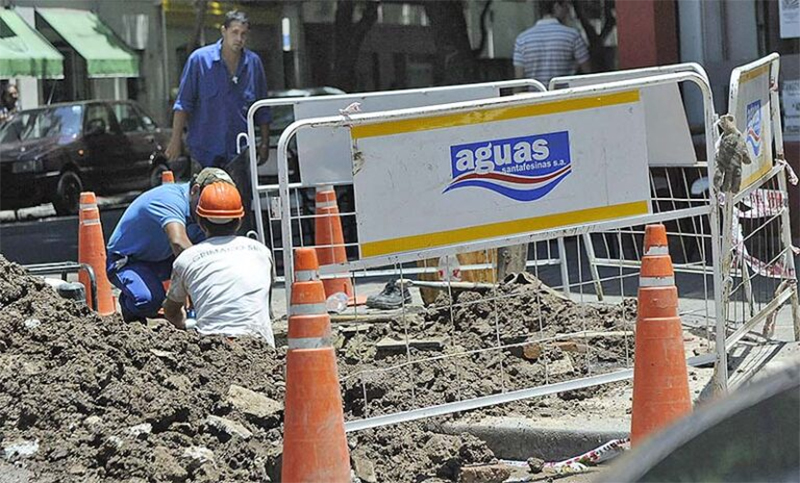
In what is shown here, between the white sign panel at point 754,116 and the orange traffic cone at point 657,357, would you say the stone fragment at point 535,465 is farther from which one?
the white sign panel at point 754,116

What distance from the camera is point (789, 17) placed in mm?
11359

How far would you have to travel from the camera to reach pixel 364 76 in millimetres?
25078

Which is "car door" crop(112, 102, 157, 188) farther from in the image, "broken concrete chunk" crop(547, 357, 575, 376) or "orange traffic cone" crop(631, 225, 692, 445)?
"orange traffic cone" crop(631, 225, 692, 445)

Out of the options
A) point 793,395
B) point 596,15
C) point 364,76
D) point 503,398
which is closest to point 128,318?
point 503,398

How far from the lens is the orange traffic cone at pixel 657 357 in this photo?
512 centimetres

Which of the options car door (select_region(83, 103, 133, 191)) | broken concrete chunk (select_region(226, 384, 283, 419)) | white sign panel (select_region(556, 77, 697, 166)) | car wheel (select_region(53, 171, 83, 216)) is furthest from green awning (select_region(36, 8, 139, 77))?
broken concrete chunk (select_region(226, 384, 283, 419))

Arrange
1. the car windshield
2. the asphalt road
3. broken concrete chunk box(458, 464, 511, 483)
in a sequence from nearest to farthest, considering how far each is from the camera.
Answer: broken concrete chunk box(458, 464, 511, 483) < the asphalt road < the car windshield

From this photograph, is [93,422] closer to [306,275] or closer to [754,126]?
[306,275]

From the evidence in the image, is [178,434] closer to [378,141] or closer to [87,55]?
[378,141]

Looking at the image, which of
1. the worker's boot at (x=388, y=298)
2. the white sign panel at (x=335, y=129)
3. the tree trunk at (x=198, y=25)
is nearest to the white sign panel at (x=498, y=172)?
the white sign panel at (x=335, y=129)

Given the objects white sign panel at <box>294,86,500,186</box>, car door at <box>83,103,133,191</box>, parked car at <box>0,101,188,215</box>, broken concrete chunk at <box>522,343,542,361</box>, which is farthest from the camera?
car door at <box>83,103,133,191</box>

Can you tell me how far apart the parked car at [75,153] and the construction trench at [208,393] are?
13.9 metres

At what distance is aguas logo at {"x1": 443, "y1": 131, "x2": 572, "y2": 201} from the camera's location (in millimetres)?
5355

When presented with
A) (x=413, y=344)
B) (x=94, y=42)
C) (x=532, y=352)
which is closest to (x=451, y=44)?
(x=94, y=42)
